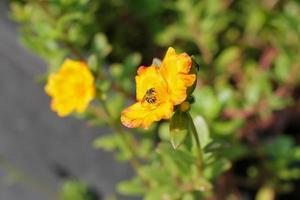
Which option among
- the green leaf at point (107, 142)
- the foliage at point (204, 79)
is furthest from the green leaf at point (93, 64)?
the green leaf at point (107, 142)

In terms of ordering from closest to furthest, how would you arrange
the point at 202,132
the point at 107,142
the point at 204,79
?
the point at 202,132
the point at 107,142
the point at 204,79

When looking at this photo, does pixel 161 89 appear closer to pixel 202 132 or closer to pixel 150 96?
pixel 150 96

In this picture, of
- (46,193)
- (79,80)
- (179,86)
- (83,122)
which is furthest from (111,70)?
(179,86)

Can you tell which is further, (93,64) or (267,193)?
(267,193)

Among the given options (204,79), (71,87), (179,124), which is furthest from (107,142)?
(179,124)

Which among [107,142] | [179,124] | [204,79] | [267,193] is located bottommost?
[179,124]

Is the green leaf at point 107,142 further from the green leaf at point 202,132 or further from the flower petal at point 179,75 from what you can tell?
the flower petal at point 179,75
